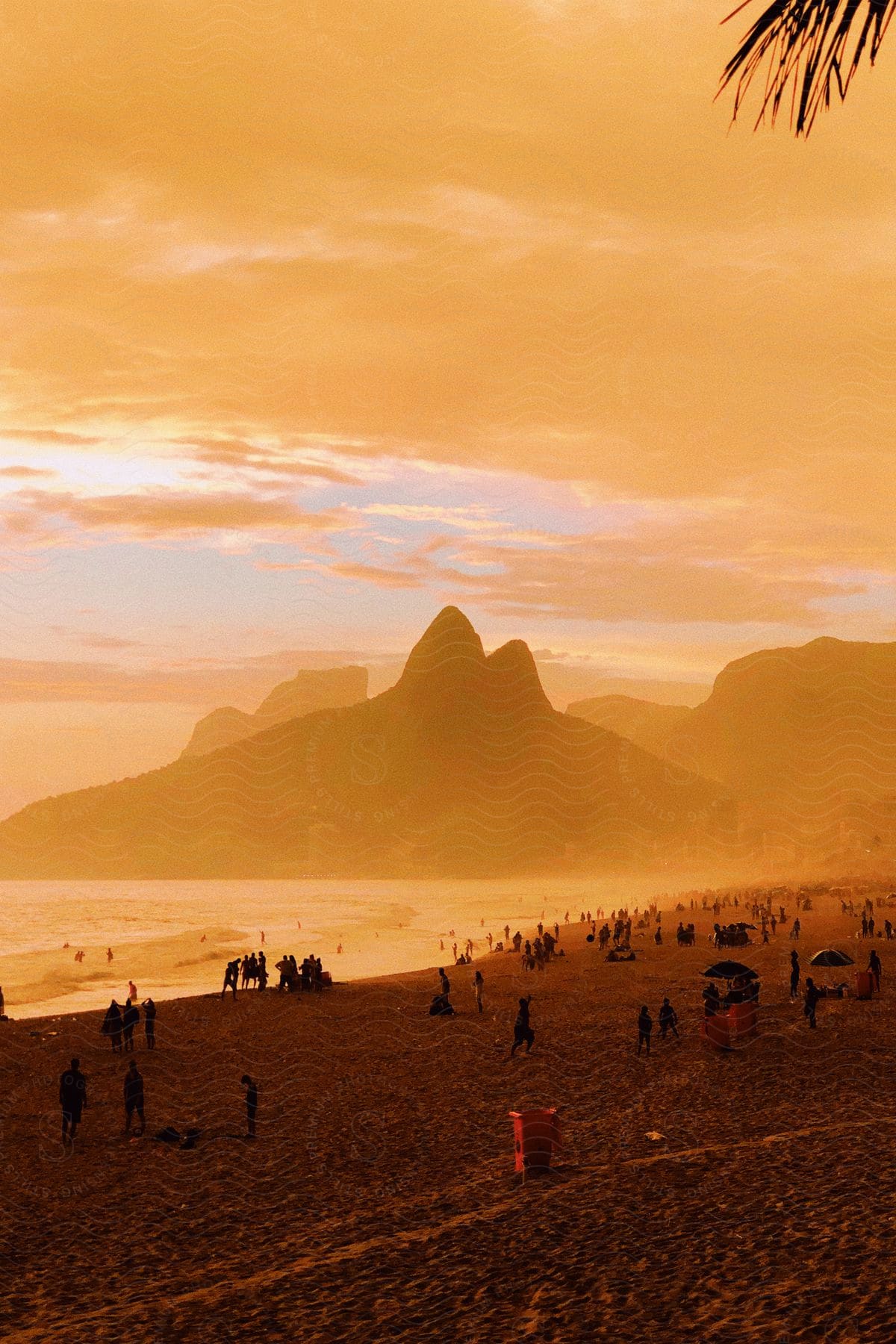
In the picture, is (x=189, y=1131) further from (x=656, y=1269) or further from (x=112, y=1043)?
(x=656, y=1269)

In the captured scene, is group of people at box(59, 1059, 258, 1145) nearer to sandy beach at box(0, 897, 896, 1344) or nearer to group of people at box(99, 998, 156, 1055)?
sandy beach at box(0, 897, 896, 1344)

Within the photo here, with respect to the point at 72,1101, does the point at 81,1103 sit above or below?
below

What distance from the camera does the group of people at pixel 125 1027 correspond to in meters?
30.3

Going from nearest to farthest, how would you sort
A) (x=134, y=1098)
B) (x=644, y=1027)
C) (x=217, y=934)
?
(x=134, y=1098) < (x=644, y=1027) < (x=217, y=934)

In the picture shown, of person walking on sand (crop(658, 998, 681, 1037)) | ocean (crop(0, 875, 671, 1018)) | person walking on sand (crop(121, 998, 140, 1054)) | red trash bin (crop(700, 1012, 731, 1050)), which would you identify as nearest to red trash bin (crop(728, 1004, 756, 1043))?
red trash bin (crop(700, 1012, 731, 1050))

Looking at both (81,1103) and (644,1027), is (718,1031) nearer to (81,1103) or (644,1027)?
(644,1027)

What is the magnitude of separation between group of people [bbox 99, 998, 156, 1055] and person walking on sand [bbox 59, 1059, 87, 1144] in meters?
7.76

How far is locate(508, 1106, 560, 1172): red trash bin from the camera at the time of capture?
17.2 meters

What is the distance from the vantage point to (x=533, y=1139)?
17.3m

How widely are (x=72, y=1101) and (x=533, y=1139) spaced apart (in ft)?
31.7

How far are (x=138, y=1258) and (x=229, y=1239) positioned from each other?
126cm

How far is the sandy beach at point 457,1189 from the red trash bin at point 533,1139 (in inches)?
16.4

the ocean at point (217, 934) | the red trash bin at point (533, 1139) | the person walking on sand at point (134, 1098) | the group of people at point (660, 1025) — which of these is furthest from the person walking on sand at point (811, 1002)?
the ocean at point (217, 934)

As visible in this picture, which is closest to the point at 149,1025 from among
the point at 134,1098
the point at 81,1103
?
the point at 134,1098
